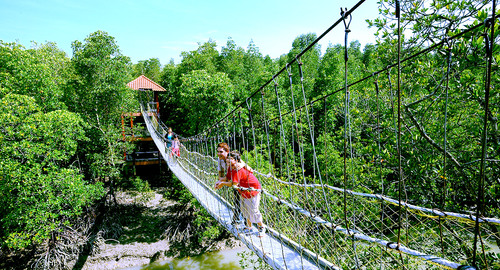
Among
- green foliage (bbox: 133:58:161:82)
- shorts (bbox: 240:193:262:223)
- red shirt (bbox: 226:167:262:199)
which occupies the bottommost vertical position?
shorts (bbox: 240:193:262:223)

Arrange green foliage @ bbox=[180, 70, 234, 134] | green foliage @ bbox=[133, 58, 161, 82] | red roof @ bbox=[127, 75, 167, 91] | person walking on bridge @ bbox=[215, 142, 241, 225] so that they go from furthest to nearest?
green foliage @ bbox=[133, 58, 161, 82]
red roof @ bbox=[127, 75, 167, 91]
green foliage @ bbox=[180, 70, 234, 134]
person walking on bridge @ bbox=[215, 142, 241, 225]

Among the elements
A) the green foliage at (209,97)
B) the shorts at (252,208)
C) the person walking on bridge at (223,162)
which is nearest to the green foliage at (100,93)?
the green foliage at (209,97)

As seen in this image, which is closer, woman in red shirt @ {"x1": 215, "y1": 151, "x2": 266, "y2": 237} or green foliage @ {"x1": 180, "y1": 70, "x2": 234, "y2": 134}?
woman in red shirt @ {"x1": 215, "y1": 151, "x2": 266, "y2": 237}

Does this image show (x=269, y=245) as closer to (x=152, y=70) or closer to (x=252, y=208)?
(x=252, y=208)

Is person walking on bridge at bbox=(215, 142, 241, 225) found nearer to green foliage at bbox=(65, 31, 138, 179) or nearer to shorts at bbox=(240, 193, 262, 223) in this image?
shorts at bbox=(240, 193, 262, 223)

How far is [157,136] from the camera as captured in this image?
7.88 metres

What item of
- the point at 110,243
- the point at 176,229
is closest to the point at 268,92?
the point at 176,229

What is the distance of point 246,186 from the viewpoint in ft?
6.82

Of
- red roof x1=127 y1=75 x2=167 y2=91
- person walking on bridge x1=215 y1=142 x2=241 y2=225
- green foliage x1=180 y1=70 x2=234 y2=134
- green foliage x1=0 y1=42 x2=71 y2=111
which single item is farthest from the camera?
red roof x1=127 y1=75 x2=167 y2=91

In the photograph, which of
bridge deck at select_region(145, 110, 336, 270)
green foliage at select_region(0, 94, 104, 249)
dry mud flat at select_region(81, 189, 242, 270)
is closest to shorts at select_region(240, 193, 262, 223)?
bridge deck at select_region(145, 110, 336, 270)

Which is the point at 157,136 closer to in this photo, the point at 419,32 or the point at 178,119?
the point at 178,119

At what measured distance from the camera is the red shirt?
79.7 inches

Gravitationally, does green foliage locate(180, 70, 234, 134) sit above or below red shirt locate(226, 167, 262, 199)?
above

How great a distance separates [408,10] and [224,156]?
89.9 inches
